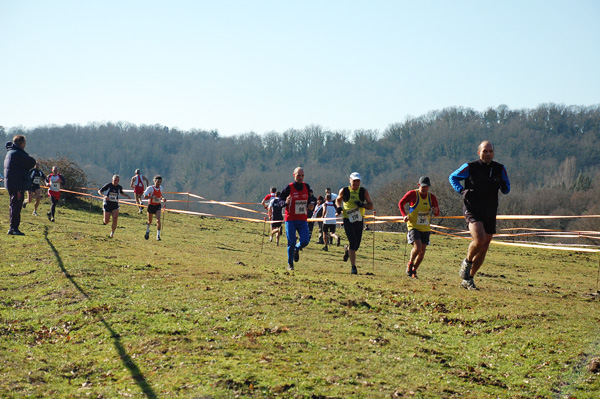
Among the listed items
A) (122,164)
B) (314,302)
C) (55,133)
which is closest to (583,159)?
(122,164)

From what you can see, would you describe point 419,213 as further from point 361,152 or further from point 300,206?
point 361,152

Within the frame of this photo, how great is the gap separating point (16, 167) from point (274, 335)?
31.7ft

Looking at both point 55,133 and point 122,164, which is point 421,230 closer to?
point 122,164

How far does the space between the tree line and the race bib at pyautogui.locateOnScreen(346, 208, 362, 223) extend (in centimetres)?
7681

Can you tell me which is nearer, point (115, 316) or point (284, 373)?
point (284, 373)

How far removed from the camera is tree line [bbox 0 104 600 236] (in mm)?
116562

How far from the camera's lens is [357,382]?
5852 mm

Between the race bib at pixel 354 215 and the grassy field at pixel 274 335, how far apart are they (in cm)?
116

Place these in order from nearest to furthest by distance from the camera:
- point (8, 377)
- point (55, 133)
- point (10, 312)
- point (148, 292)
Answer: point (8, 377) < point (10, 312) < point (148, 292) < point (55, 133)

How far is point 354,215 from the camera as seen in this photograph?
1243 cm

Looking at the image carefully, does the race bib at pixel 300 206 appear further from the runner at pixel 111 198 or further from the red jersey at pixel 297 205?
the runner at pixel 111 198

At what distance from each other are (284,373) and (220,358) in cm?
84

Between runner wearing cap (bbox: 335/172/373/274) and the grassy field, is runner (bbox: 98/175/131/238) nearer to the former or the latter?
the grassy field

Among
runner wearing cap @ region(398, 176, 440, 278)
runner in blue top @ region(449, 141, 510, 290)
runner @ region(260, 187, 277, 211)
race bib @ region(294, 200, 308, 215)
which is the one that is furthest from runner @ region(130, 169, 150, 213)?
runner in blue top @ region(449, 141, 510, 290)
